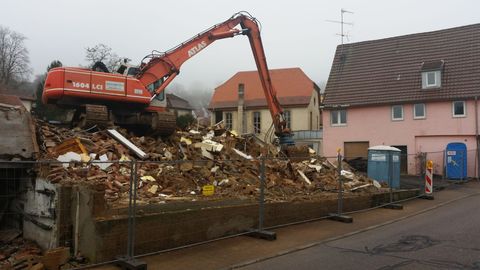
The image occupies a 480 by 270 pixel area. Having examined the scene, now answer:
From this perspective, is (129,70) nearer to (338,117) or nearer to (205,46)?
(205,46)

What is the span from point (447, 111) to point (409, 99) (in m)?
2.64

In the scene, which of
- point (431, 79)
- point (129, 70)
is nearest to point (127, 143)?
point (129, 70)

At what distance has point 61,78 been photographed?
14891 mm

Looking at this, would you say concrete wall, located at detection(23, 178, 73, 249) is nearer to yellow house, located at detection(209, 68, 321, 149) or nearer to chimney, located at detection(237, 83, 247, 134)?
yellow house, located at detection(209, 68, 321, 149)

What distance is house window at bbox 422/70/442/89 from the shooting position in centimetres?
Result: 3181

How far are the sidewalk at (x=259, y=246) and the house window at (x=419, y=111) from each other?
784 inches

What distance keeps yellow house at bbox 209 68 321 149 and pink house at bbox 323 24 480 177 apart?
14295mm

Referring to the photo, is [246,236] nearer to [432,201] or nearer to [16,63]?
[432,201]

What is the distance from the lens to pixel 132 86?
53.0 feet

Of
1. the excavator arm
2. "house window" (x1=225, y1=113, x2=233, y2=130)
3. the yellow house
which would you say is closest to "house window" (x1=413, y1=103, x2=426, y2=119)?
the excavator arm

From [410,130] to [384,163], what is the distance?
53.4ft

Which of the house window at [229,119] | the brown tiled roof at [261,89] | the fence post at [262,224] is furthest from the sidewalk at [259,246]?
the house window at [229,119]

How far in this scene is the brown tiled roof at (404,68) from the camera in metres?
31.4

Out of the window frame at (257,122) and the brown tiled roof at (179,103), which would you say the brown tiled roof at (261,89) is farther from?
the brown tiled roof at (179,103)
